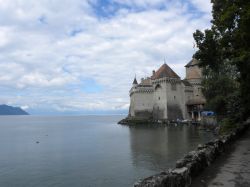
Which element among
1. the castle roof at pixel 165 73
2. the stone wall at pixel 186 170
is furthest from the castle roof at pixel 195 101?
the stone wall at pixel 186 170

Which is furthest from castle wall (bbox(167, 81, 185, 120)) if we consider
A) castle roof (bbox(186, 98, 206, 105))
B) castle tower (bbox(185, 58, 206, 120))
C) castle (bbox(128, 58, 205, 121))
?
castle tower (bbox(185, 58, 206, 120))

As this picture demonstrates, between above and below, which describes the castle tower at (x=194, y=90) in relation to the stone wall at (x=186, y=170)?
above

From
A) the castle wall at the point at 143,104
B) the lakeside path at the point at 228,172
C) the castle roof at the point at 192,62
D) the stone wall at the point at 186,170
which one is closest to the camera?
the stone wall at the point at 186,170

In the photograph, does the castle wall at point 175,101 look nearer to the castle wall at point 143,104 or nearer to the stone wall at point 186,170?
the castle wall at point 143,104

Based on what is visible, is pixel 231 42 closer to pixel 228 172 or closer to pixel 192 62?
pixel 228 172

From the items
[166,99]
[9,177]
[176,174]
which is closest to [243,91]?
[176,174]

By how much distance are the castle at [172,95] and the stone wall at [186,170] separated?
252 feet

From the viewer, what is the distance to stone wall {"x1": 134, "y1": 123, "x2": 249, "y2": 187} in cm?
876

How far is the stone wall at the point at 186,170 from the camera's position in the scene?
8.76m

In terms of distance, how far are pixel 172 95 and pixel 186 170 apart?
280ft

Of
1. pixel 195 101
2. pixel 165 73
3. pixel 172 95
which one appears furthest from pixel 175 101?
pixel 165 73

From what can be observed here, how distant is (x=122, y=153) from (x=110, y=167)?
33.3ft

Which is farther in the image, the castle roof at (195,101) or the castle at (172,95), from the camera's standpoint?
the castle at (172,95)

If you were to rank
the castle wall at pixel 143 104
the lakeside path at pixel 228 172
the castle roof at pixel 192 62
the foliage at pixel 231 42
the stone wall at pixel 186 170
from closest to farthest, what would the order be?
the stone wall at pixel 186 170 < the lakeside path at pixel 228 172 < the foliage at pixel 231 42 < the castle roof at pixel 192 62 < the castle wall at pixel 143 104
